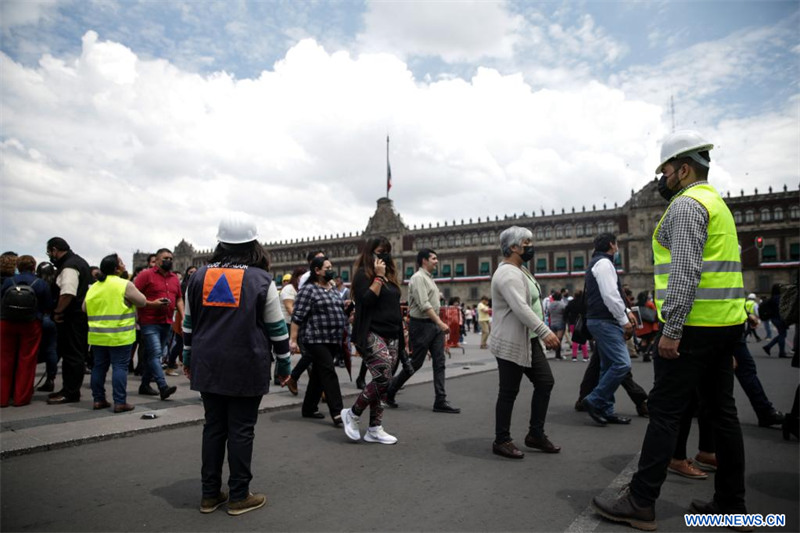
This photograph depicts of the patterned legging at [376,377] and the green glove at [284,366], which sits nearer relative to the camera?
the green glove at [284,366]

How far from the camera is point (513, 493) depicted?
10.2ft

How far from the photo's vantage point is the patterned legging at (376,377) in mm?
4344

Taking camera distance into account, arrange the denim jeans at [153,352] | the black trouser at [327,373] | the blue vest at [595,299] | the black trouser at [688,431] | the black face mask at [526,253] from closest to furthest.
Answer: the black trouser at [688,431], the black face mask at [526,253], the black trouser at [327,373], the blue vest at [595,299], the denim jeans at [153,352]

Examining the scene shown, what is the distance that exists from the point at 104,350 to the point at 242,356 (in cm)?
340

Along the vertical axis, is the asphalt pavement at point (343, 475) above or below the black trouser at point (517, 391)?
below

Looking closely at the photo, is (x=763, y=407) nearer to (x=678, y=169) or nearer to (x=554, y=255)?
(x=678, y=169)

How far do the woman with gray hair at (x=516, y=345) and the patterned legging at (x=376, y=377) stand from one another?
3.20ft

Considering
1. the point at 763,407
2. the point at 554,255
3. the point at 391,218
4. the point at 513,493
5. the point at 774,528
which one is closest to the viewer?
the point at 774,528

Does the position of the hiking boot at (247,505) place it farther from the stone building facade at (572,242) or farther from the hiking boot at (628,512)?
the stone building facade at (572,242)

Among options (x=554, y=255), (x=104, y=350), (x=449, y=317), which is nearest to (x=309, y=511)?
(x=104, y=350)

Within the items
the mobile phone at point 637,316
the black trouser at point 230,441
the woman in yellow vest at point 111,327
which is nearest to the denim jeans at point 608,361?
the mobile phone at point 637,316

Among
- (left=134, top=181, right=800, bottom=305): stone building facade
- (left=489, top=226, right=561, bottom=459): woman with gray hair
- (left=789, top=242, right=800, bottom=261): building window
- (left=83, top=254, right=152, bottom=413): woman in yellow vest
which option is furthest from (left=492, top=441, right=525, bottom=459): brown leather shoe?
(left=789, top=242, right=800, bottom=261): building window

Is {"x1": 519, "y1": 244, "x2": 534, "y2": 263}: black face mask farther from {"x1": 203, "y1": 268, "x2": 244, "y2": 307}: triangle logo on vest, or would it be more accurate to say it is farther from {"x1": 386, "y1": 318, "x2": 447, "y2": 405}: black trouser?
{"x1": 203, "y1": 268, "x2": 244, "y2": 307}: triangle logo on vest

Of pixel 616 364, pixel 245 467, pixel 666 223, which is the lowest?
pixel 245 467
